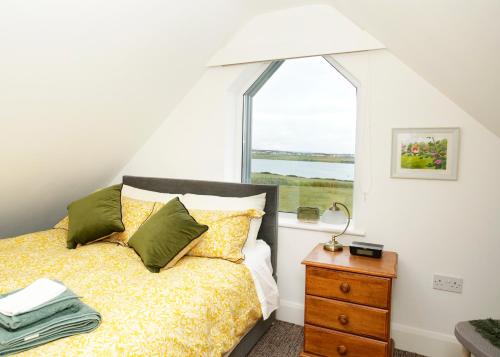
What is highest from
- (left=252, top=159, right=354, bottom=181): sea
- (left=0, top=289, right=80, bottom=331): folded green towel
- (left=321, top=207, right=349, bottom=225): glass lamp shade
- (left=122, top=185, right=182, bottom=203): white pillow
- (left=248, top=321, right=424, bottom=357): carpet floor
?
(left=252, top=159, right=354, bottom=181): sea

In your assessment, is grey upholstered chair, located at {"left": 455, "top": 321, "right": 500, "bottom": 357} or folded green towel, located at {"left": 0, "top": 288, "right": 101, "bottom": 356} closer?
folded green towel, located at {"left": 0, "top": 288, "right": 101, "bottom": 356}

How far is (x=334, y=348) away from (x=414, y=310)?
0.66 metres

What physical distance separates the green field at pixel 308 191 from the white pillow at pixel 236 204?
1.40 feet

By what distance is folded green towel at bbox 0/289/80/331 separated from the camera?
1291 millimetres

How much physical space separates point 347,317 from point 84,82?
7.04 feet

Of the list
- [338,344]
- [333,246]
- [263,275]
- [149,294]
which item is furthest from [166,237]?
[338,344]

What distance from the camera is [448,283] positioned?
229 cm

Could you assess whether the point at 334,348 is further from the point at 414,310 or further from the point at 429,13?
the point at 429,13

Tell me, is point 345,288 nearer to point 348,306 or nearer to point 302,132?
point 348,306

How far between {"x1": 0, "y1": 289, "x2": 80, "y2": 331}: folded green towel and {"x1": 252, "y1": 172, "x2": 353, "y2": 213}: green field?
1.88m

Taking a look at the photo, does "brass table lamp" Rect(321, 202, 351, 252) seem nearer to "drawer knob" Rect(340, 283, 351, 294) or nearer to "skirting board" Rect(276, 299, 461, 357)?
"drawer knob" Rect(340, 283, 351, 294)

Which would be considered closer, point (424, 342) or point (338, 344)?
point (338, 344)

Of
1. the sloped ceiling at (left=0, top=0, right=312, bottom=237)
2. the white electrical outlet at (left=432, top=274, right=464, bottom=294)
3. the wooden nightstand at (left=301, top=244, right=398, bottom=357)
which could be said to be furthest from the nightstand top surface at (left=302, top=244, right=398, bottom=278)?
the sloped ceiling at (left=0, top=0, right=312, bottom=237)

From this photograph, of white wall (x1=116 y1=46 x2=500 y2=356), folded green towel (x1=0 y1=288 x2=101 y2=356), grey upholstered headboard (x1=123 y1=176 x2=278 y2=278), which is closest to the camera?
folded green towel (x1=0 y1=288 x2=101 y2=356)
